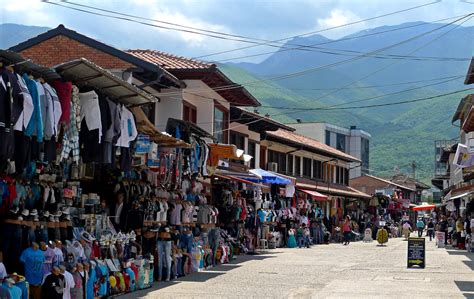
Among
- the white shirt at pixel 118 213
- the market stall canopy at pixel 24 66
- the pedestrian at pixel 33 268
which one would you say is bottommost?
the pedestrian at pixel 33 268

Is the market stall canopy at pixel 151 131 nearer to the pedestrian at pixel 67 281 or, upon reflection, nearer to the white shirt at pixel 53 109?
the white shirt at pixel 53 109

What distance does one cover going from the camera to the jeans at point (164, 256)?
742 inches

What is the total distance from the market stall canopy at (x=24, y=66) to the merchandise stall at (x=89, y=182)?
0.8 inches

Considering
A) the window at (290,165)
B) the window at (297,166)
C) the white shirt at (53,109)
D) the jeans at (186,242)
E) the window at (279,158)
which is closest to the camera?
the white shirt at (53,109)

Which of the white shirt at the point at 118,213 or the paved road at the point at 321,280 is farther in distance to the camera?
the white shirt at the point at 118,213

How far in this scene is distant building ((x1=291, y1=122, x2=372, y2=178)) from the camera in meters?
81.6

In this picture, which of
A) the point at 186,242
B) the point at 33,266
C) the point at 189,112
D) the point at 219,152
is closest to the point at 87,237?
the point at 33,266

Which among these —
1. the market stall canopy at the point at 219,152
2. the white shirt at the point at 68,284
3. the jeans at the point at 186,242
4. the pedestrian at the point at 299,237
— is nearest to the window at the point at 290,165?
the pedestrian at the point at 299,237

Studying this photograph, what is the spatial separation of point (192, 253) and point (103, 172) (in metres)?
5.19

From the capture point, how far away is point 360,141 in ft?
343

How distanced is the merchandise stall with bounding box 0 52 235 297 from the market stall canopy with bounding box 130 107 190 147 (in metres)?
0.03

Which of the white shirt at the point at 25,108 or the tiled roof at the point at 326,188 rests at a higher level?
the tiled roof at the point at 326,188

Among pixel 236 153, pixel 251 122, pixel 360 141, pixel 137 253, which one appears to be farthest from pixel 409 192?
pixel 137 253

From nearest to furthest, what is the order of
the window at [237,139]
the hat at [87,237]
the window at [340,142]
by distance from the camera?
1. the hat at [87,237]
2. the window at [237,139]
3. the window at [340,142]
